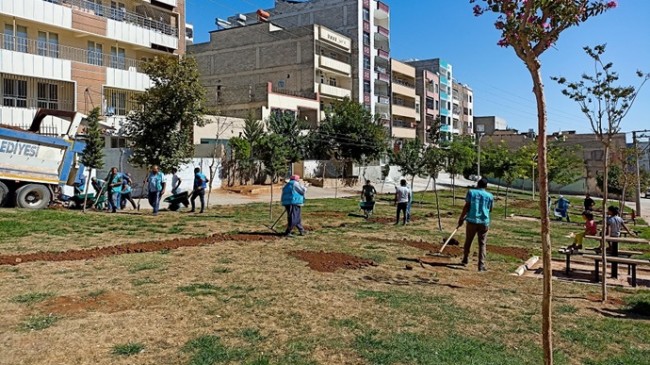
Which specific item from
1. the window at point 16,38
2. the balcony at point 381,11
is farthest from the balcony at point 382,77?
the window at point 16,38

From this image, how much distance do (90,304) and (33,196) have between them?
43.7ft

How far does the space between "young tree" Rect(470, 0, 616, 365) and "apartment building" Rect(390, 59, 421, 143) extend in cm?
6265

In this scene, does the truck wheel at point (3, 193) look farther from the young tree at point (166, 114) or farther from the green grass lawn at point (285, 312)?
the young tree at point (166, 114)

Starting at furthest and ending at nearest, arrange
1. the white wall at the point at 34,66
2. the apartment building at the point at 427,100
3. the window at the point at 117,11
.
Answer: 1. the apartment building at the point at 427,100
2. the window at the point at 117,11
3. the white wall at the point at 34,66

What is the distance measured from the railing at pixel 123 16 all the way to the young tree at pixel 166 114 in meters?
7.41

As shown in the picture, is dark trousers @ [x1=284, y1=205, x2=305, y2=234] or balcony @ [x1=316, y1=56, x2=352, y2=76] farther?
balcony @ [x1=316, y1=56, x2=352, y2=76]

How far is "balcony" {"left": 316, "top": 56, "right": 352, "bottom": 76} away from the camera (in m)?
52.7

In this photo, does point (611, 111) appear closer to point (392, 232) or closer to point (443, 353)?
point (443, 353)

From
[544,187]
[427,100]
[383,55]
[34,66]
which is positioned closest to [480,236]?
[544,187]

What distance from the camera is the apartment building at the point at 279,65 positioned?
49.5 metres

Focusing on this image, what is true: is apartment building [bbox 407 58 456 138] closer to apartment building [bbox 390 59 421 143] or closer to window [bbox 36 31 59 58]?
apartment building [bbox 390 59 421 143]

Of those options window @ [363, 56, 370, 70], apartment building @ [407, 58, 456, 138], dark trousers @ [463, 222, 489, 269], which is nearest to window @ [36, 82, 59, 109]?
dark trousers @ [463, 222, 489, 269]

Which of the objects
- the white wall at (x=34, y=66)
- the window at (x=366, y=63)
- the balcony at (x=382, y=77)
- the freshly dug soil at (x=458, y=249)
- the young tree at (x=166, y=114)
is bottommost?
the freshly dug soil at (x=458, y=249)

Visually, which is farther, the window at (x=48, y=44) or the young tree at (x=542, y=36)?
the window at (x=48, y=44)
